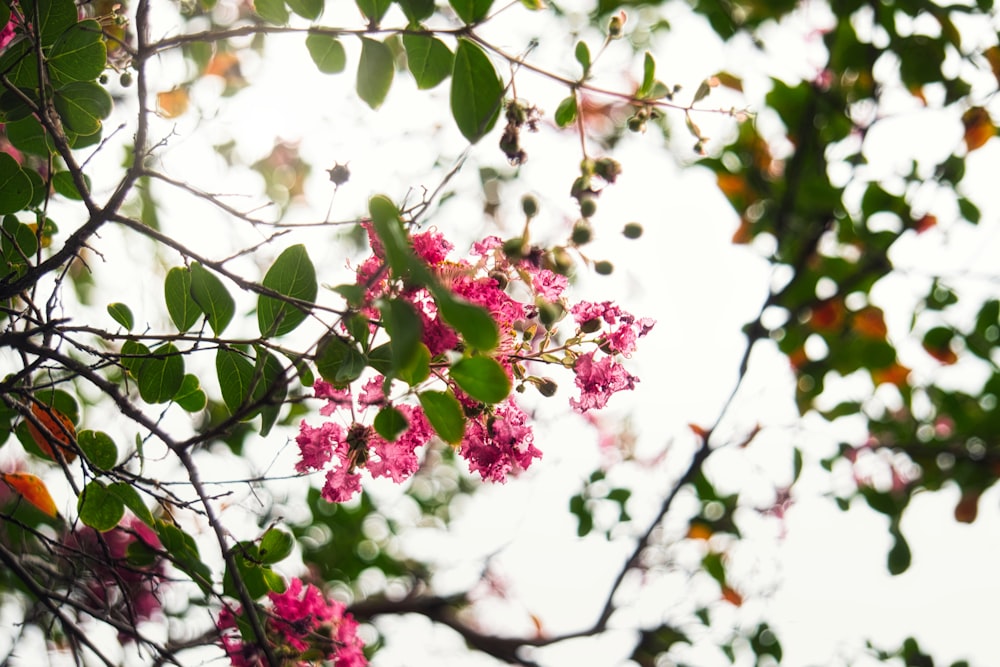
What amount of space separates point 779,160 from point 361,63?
179cm

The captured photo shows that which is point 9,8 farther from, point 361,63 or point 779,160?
point 779,160

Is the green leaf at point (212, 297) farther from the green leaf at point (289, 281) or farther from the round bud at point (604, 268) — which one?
the round bud at point (604, 268)

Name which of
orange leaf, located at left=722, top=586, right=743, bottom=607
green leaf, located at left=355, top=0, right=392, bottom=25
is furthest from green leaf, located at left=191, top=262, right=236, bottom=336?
orange leaf, located at left=722, top=586, right=743, bottom=607

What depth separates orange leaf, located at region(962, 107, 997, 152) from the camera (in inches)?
89.1

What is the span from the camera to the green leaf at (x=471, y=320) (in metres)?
0.66

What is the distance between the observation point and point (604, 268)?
1.15 metres

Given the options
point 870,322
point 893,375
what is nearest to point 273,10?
point 870,322

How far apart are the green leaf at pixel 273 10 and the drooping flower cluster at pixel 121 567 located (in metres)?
0.94

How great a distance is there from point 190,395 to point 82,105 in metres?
0.56

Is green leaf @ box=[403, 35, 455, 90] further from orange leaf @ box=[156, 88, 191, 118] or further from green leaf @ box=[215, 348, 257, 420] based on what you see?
orange leaf @ box=[156, 88, 191, 118]

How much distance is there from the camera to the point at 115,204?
1.02 metres

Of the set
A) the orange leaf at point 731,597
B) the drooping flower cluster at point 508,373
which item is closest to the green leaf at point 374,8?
the drooping flower cluster at point 508,373

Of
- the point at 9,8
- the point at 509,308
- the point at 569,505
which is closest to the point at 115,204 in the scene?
the point at 9,8

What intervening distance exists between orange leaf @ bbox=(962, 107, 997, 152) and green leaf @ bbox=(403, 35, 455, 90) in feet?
6.54
